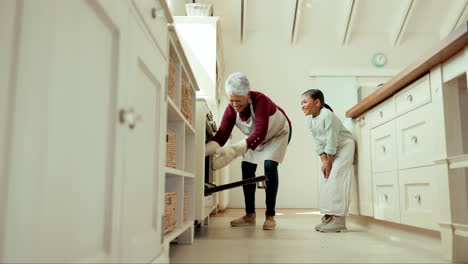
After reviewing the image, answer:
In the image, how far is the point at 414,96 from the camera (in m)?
1.99

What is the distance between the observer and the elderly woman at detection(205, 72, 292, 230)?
2734 mm

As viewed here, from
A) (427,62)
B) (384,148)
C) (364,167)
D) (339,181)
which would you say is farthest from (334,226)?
(427,62)

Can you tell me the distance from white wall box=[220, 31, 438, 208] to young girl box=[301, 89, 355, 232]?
2.78m

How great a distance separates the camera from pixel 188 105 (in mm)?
2117

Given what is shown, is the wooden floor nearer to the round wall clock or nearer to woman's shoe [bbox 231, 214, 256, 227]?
woman's shoe [bbox 231, 214, 256, 227]

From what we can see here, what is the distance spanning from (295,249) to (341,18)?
14.3 ft

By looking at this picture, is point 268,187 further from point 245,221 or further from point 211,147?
point 211,147

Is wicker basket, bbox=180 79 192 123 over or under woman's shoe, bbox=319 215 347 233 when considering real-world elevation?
over

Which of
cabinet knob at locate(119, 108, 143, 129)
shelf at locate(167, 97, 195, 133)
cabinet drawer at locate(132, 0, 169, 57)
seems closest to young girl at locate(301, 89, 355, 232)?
shelf at locate(167, 97, 195, 133)

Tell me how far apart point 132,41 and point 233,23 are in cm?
476

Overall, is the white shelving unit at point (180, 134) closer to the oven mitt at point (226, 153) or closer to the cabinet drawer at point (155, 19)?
the cabinet drawer at point (155, 19)

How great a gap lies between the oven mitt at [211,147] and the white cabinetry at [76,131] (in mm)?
1387

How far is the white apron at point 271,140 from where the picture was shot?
292cm

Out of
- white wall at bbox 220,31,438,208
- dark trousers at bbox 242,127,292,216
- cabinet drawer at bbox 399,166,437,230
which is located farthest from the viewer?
white wall at bbox 220,31,438,208
